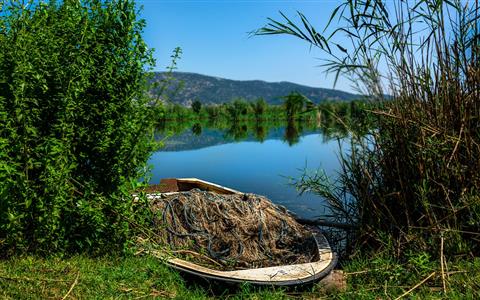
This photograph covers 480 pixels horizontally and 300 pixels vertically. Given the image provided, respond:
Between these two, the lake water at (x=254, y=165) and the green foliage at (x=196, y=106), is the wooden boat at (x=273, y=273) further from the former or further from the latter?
the green foliage at (x=196, y=106)

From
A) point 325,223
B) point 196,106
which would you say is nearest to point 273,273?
point 325,223

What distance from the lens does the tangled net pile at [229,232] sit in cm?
704

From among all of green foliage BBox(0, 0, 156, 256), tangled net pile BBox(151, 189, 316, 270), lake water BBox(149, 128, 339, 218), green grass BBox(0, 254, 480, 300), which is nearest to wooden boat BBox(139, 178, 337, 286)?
green grass BBox(0, 254, 480, 300)

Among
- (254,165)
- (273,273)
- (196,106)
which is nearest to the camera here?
(273,273)

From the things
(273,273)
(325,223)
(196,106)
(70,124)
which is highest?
(70,124)

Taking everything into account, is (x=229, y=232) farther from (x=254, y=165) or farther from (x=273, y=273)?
(x=254, y=165)

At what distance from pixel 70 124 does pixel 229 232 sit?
2.74 meters

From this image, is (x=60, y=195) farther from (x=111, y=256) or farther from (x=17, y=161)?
(x=111, y=256)

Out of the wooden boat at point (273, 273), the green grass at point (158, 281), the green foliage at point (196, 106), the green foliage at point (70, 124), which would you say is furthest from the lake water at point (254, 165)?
the green foliage at point (196, 106)

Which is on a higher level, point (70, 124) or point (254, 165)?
point (70, 124)

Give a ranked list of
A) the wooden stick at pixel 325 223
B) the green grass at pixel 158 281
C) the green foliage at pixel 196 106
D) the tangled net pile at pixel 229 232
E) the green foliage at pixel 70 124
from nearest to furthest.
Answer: the green grass at pixel 158 281 < the green foliage at pixel 70 124 < the tangled net pile at pixel 229 232 < the wooden stick at pixel 325 223 < the green foliage at pixel 196 106

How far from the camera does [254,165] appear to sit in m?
22.6

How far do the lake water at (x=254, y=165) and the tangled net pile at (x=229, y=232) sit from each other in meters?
3.14

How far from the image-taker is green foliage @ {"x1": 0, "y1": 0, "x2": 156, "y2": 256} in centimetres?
582
